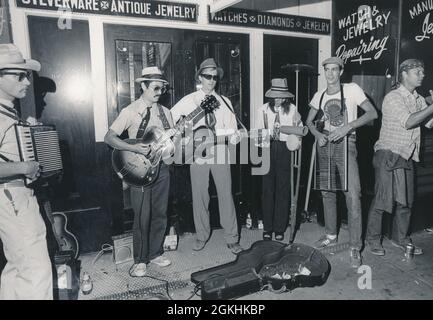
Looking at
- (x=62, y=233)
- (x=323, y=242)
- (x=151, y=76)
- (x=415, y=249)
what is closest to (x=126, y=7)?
(x=151, y=76)

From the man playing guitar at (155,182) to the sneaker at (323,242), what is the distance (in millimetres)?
2072

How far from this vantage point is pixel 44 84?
14.8ft

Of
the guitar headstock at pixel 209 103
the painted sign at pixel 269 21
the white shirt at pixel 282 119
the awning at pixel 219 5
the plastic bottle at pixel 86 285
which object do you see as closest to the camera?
the plastic bottle at pixel 86 285

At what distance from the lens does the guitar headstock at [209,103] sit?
4434 mm

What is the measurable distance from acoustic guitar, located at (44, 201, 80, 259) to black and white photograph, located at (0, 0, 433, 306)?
0.7 inches

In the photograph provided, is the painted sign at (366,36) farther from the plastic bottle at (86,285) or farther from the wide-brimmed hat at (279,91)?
the plastic bottle at (86,285)

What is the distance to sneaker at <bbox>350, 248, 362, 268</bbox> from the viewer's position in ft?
14.4

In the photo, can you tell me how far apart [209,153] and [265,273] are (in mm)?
1675

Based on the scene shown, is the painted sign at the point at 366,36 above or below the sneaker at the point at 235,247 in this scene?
above

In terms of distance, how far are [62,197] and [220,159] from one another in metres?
2.20

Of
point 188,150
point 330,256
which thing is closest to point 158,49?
point 188,150

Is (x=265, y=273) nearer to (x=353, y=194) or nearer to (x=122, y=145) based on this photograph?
(x=353, y=194)

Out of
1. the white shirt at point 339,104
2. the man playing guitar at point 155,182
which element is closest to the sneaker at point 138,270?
the man playing guitar at point 155,182

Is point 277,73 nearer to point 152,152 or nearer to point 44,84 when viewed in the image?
point 152,152
